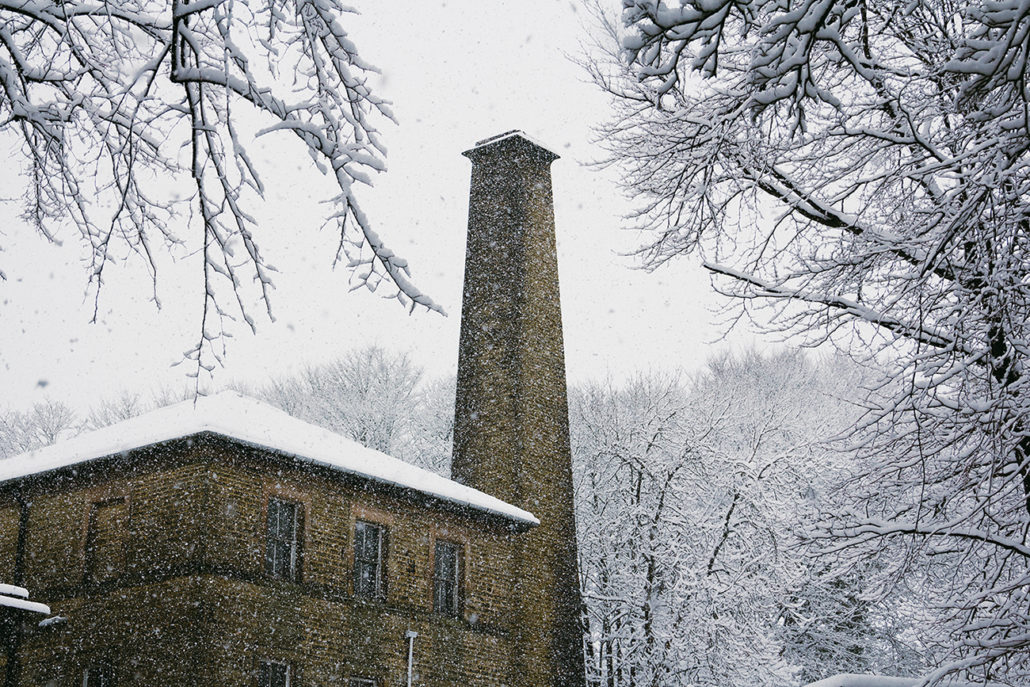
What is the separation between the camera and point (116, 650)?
1648 cm

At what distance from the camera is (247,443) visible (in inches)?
653

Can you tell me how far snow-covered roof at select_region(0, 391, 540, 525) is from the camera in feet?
55.6

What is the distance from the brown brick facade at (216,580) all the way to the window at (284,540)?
143 mm

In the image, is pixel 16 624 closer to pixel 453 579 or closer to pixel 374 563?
pixel 374 563

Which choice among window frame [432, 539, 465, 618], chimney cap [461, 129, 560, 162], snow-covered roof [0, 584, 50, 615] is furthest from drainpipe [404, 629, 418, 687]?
chimney cap [461, 129, 560, 162]

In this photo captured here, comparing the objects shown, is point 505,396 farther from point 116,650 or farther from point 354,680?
point 116,650

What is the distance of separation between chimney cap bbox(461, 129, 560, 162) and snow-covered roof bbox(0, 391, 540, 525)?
32.5 ft

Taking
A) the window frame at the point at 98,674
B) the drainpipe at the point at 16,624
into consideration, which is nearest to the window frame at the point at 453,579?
the window frame at the point at 98,674

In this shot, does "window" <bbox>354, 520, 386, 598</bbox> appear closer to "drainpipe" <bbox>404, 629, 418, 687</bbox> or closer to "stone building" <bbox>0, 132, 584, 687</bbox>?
"stone building" <bbox>0, 132, 584, 687</bbox>

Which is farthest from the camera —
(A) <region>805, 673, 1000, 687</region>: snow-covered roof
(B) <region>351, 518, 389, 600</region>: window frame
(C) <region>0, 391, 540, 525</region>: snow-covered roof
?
(B) <region>351, 518, 389, 600</region>: window frame

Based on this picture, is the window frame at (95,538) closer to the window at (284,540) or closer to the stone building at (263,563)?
the stone building at (263,563)

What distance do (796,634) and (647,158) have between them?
20.7 m

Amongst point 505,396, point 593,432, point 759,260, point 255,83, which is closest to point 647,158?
point 759,260

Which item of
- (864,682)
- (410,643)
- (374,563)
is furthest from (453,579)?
(864,682)
